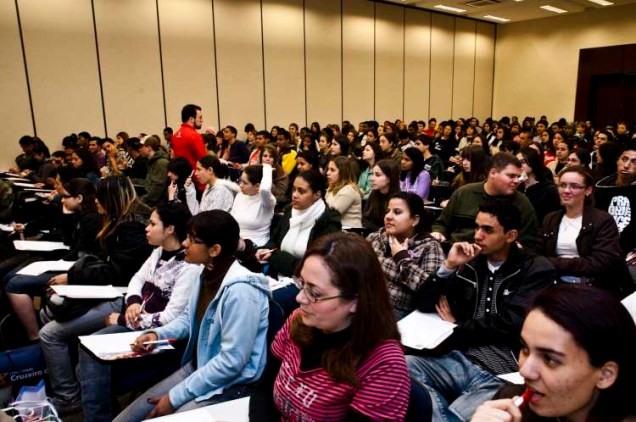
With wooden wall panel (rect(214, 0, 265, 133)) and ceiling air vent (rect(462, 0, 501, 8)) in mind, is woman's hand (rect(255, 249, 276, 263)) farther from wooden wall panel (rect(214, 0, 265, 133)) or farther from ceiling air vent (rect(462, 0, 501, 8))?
ceiling air vent (rect(462, 0, 501, 8))

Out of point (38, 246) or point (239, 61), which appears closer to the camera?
point (38, 246)

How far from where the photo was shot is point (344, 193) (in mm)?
4414

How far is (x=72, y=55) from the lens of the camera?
8.82 metres

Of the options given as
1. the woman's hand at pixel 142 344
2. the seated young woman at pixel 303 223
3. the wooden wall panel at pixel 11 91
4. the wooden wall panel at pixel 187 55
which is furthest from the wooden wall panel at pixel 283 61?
the woman's hand at pixel 142 344

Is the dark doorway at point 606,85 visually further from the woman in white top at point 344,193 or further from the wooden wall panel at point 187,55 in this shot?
the woman in white top at point 344,193

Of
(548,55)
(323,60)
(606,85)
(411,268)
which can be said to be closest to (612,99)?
(606,85)

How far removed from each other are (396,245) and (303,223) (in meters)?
1.02

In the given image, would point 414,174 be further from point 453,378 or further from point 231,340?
point 231,340

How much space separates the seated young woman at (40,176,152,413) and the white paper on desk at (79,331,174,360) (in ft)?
1.97

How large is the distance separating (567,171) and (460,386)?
76.4 inches

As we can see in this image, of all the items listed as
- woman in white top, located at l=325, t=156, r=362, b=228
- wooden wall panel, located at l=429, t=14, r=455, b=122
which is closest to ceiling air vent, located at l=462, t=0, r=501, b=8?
wooden wall panel, located at l=429, t=14, r=455, b=122

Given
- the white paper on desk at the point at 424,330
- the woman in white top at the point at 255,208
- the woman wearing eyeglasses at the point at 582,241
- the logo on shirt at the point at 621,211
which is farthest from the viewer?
the woman in white top at the point at 255,208

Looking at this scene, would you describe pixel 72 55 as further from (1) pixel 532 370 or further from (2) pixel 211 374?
(1) pixel 532 370

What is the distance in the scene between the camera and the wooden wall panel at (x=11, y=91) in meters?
8.10
